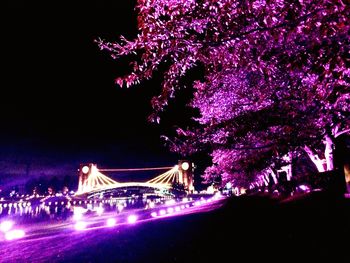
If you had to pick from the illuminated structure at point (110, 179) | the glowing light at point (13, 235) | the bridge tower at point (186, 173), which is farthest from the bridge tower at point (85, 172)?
the glowing light at point (13, 235)

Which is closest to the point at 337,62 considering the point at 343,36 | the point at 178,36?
the point at 343,36

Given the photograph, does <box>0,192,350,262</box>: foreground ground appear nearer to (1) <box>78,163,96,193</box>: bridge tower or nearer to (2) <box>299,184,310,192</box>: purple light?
(2) <box>299,184,310,192</box>: purple light

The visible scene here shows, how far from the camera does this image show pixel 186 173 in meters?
118

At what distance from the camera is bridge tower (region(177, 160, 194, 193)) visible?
115569mm

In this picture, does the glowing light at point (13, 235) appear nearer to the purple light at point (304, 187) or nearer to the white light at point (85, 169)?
the purple light at point (304, 187)

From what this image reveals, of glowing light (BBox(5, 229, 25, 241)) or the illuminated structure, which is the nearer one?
glowing light (BBox(5, 229, 25, 241))

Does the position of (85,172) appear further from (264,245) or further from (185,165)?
(264,245)

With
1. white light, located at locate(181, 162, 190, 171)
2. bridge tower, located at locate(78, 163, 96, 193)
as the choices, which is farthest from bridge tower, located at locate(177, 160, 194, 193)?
bridge tower, located at locate(78, 163, 96, 193)

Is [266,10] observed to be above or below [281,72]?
below

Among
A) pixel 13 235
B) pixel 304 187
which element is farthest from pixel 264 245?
pixel 13 235

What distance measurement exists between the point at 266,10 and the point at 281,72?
200 inches

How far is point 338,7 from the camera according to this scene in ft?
12.1

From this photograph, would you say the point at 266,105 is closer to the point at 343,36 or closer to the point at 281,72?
the point at 281,72

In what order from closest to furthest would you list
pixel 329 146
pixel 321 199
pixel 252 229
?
pixel 252 229, pixel 321 199, pixel 329 146
